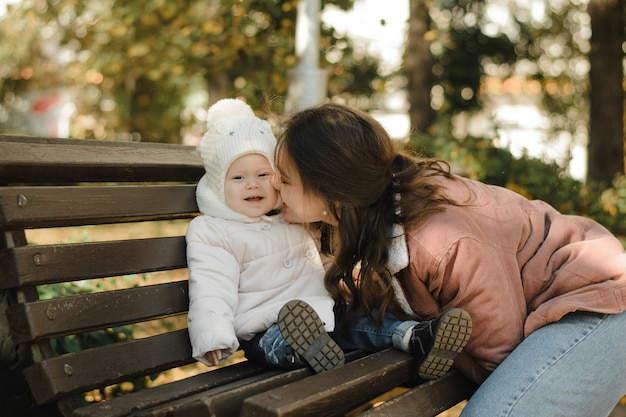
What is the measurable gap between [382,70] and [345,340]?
11.4m

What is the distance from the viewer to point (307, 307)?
213 centimetres

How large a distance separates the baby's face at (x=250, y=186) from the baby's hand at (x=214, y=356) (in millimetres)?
491

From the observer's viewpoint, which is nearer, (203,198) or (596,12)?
(203,198)

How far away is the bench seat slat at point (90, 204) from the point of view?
85.1 inches

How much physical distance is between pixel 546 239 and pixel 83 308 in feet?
4.73

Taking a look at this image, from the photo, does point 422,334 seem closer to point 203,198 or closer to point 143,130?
point 203,198

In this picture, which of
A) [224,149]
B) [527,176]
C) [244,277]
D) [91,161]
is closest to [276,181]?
[224,149]

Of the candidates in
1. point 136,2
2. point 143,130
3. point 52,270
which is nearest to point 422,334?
point 52,270

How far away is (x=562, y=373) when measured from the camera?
2252 millimetres

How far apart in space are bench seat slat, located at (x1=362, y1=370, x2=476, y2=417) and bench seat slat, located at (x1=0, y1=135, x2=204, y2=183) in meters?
1.11

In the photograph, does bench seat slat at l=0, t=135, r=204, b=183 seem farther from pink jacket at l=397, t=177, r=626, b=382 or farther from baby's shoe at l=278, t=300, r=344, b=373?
pink jacket at l=397, t=177, r=626, b=382

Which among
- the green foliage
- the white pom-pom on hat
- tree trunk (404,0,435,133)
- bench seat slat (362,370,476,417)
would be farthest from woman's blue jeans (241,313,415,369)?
tree trunk (404,0,435,133)

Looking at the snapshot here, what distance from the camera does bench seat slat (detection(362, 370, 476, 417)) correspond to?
2014 mm

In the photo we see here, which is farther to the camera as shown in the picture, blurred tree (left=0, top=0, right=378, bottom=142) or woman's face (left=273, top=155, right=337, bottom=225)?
blurred tree (left=0, top=0, right=378, bottom=142)
